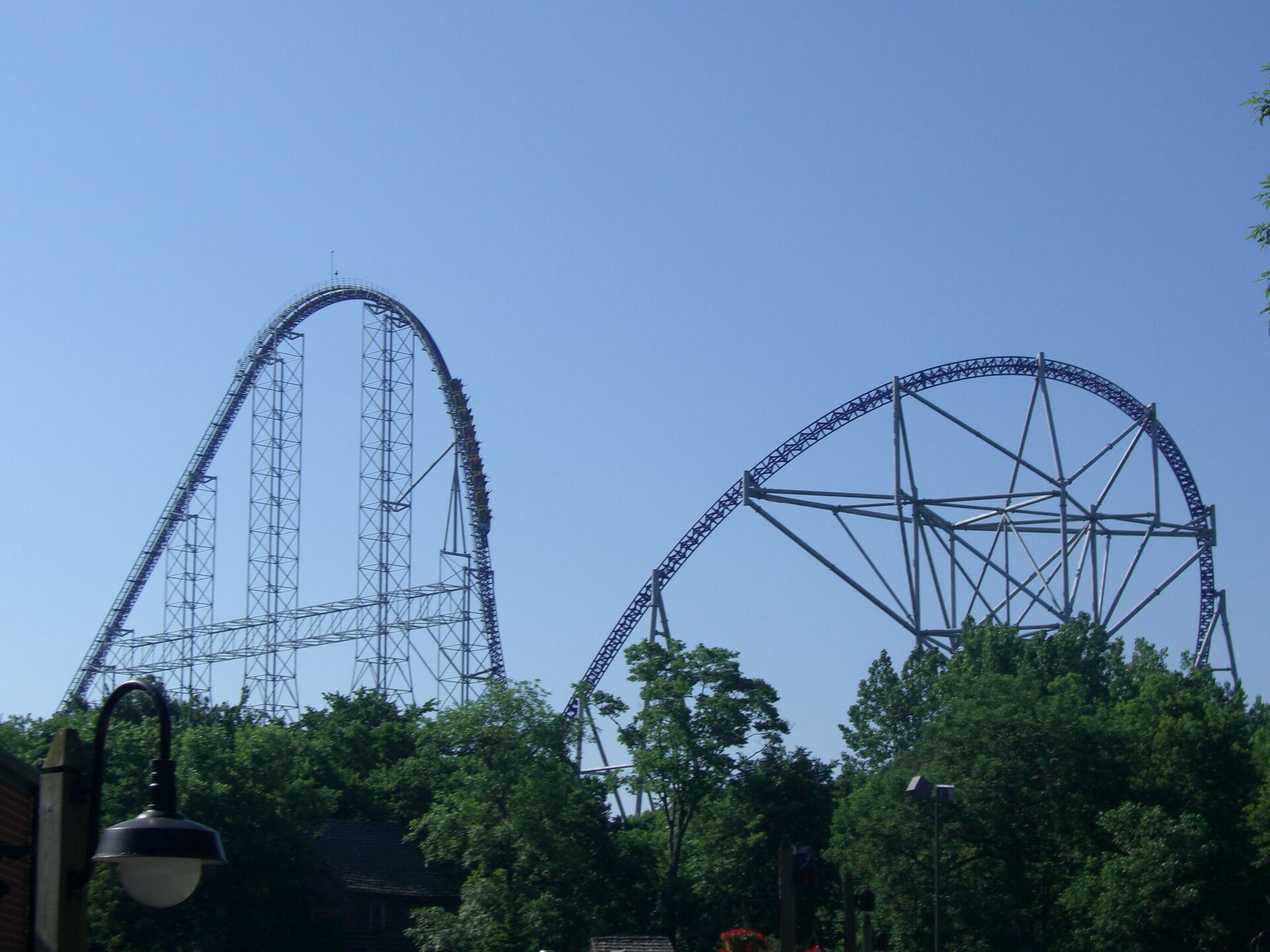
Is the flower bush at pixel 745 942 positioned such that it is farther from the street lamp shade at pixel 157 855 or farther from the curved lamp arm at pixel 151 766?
the street lamp shade at pixel 157 855

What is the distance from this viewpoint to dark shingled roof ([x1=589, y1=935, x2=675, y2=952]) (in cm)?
2808

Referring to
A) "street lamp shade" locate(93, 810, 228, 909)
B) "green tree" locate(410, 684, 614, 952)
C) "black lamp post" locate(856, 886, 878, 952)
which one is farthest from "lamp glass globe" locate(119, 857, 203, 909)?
"green tree" locate(410, 684, 614, 952)

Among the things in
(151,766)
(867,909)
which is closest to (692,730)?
(867,909)

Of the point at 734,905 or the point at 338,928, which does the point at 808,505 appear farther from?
the point at 338,928

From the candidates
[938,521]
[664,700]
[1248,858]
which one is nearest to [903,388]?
[938,521]

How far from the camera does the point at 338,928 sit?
34.8 m

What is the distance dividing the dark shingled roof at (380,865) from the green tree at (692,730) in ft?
19.3

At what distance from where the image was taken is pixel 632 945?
28438mm

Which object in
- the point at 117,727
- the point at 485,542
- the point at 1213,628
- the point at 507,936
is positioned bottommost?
the point at 507,936

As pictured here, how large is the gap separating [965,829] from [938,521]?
1051 centimetres

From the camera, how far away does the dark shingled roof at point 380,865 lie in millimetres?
36969

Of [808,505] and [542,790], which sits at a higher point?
[808,505]

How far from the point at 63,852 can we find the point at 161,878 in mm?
618

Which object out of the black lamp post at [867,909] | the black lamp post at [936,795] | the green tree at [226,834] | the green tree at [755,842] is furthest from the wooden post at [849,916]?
the green tree at [226,834]
